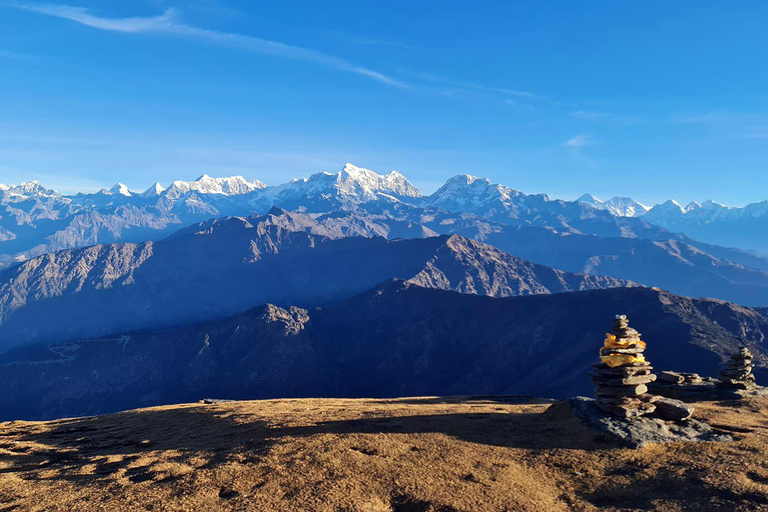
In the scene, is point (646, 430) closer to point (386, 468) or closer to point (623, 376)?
point (623, 376)

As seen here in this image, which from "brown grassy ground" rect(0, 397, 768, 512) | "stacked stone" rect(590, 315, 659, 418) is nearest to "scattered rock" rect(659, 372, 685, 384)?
"brown grassy ground" rect(0, 397, 768, 512)

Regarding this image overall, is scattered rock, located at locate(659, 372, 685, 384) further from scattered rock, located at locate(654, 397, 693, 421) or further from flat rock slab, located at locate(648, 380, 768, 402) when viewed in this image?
scattered rock, located at locate(654, 397, 693, 421)

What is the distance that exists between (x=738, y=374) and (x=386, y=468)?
51845 mm

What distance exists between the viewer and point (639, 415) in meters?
35.4

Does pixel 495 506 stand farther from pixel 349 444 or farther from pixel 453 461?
pixel 349 444

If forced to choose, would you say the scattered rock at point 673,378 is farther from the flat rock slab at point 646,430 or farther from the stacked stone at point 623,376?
the flat rock slab at point 646,430

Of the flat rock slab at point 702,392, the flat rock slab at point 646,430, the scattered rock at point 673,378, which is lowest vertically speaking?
the flat rock slab at point 702,392

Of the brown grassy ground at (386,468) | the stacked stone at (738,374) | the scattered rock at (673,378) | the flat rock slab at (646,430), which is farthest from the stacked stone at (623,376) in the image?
the stacked stone at (738,374)

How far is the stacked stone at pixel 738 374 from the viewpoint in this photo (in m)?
55.3

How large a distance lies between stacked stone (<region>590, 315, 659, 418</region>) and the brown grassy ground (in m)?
3.78

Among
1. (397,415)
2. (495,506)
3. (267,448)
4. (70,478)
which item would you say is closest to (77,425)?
(70,478)

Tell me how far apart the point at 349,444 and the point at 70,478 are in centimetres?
1714

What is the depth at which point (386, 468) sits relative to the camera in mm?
27844

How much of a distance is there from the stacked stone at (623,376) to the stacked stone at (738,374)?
2673 cm
